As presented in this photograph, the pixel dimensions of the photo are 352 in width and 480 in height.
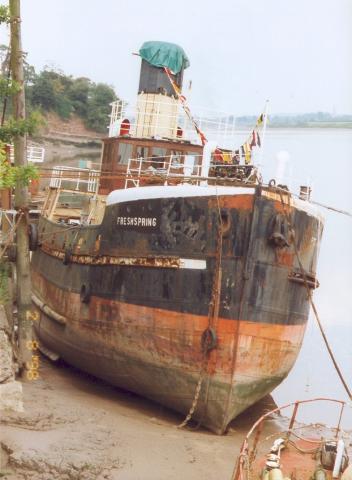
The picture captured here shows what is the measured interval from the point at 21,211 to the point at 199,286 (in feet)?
11.0

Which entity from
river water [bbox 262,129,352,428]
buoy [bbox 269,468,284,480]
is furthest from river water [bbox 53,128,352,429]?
buoy [bbox 269,468,284,480]

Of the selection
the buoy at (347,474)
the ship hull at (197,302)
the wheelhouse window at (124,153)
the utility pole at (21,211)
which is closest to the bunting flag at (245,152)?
the ship hull at (197,302)

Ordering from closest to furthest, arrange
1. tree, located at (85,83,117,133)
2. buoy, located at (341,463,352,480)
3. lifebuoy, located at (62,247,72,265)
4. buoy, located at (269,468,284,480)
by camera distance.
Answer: buoy, located at (341,463,352,480), buoy, located at (269,468,284,480), lifebuoy, located at (62,247,72,265), tree, located at (85,83,117,133)

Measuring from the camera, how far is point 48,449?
968 cm

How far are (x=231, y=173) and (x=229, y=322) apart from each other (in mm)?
3011

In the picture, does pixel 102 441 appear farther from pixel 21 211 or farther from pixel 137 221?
pixel 21 211

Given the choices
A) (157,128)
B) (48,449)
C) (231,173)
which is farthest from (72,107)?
(48,449)

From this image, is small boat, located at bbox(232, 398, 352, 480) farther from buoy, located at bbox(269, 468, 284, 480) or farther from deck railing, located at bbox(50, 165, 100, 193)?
deck railing, located at bbox(50, 165, 100, 193)

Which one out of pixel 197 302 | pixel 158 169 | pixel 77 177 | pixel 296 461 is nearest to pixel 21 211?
pixel 77 177

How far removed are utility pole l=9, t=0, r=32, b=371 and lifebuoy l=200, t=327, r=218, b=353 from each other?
3.03 meters

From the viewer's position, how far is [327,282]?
3797cm

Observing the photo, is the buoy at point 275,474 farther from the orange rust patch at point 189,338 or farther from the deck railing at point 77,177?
the deck railing at point 77,177

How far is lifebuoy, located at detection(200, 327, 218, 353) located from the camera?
41.3 feet

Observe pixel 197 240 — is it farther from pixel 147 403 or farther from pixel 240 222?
pixel 147 403
